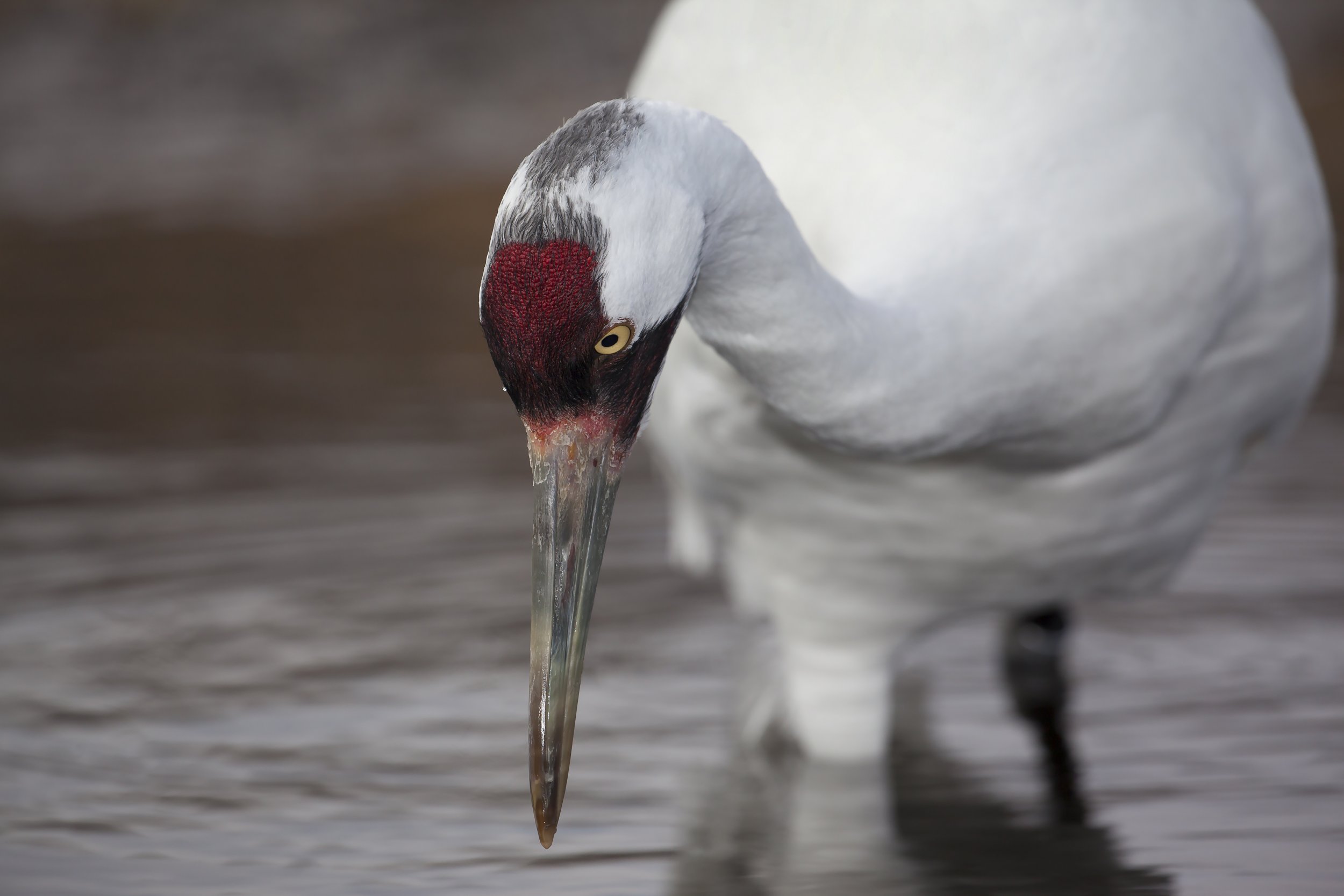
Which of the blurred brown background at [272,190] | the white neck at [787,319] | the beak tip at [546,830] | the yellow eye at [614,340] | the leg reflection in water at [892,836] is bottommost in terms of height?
the beak tip at [546,830]

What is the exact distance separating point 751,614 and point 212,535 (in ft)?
4.65

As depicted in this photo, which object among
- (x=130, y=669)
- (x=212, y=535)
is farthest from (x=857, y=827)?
(x=212, y=535)

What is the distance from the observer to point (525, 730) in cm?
288

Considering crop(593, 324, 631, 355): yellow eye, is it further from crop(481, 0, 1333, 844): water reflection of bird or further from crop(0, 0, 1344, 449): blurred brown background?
crop(0, 0, 1344, 449): blurred brown background

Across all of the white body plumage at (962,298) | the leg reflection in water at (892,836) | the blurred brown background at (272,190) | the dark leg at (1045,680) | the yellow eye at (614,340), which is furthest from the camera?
the blurred brown background at (272,190)

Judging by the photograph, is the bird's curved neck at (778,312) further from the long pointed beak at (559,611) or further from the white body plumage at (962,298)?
the long pointed beak at (559,611)

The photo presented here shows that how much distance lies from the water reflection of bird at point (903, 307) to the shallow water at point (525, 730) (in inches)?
9.5

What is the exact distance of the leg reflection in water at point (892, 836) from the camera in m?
2.37

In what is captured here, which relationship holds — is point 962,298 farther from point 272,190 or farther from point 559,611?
point 272,190

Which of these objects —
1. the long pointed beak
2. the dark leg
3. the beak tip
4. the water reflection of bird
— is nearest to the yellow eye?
the water reflection of bird

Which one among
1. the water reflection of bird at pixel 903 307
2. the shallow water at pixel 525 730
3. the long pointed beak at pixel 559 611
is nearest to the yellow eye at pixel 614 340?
the water reflection of bird at pixel 903 307

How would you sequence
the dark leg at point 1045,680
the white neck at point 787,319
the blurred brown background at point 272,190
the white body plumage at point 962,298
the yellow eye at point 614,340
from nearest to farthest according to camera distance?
the yellow eye at point 614,340
the white neck at point 787,319
the white body plumage at point 962,298
the dark leg at point 1045,680
the blurred brown background at point 272,190

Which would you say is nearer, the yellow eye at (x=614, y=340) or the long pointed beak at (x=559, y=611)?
the yellow eye at (x=614, y=340)

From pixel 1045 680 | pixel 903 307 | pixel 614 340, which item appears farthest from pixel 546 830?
pixel 1045 680
